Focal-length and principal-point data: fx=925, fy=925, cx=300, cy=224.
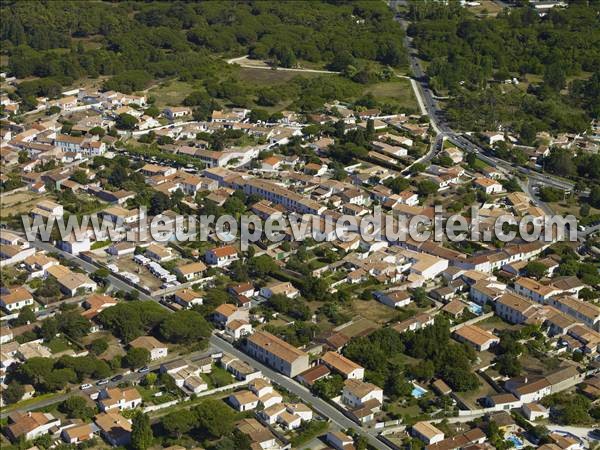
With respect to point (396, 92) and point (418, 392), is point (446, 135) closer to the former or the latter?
point (396, 92)

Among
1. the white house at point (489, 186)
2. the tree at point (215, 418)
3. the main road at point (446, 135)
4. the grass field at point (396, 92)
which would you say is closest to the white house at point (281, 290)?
the tree at point (215, 418)

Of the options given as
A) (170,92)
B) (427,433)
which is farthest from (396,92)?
(427,433)

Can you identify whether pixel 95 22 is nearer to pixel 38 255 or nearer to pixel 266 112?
pixel 266 112

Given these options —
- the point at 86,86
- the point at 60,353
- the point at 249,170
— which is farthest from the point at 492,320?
the point at 86,86

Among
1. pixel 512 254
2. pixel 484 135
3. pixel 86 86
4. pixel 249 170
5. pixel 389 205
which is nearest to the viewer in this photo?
pixel 512 254

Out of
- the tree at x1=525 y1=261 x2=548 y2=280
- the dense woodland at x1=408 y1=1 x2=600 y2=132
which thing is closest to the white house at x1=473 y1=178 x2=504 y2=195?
the tree at x1=525 y1=261 x2=548 y2=280
